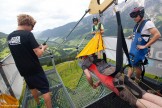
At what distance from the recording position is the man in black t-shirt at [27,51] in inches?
126

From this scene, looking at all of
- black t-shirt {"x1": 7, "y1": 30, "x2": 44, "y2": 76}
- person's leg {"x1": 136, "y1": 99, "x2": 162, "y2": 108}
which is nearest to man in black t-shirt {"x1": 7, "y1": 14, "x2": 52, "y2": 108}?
black t-shirt {"x1": 7, "y1": 30, "x2": 44, "y2": 76}

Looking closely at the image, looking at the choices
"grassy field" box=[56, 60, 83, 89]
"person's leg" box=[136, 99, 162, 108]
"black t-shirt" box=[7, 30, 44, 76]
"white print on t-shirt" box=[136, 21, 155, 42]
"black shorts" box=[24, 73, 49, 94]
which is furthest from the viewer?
"grassy field" box=[56, 60, 83, 89]

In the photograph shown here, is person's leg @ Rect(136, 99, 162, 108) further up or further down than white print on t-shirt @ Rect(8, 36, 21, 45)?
further down

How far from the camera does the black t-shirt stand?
10.5ft

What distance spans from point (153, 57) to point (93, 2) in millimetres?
3684

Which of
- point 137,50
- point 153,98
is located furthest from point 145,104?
point 137,50

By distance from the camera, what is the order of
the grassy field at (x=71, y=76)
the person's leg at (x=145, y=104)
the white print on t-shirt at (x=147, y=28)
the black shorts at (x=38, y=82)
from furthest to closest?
the grassy field at (x=71, y=76), the white print on t-shirt at (x=147, y=28), the black shorts at (x=38, y=82), the person's leg at (x=145, y=104)

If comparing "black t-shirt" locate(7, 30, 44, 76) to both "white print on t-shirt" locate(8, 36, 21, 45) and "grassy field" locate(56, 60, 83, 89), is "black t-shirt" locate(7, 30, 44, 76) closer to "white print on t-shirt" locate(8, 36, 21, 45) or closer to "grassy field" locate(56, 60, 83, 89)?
"white print on t-shirt" locate(8, 36, 21, 45)

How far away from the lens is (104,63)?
4238 mm

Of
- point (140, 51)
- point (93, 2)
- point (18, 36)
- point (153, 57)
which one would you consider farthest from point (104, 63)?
point (153, 57)

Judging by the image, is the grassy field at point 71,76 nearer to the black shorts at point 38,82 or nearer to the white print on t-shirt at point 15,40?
the black shorts at point 38,82

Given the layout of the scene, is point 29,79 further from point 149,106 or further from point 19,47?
point 149,106

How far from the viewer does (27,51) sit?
10.7ft

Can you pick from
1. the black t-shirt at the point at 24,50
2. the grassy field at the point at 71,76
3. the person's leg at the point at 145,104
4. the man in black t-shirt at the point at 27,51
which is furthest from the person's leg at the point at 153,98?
the grassy field at the point at 71,76
